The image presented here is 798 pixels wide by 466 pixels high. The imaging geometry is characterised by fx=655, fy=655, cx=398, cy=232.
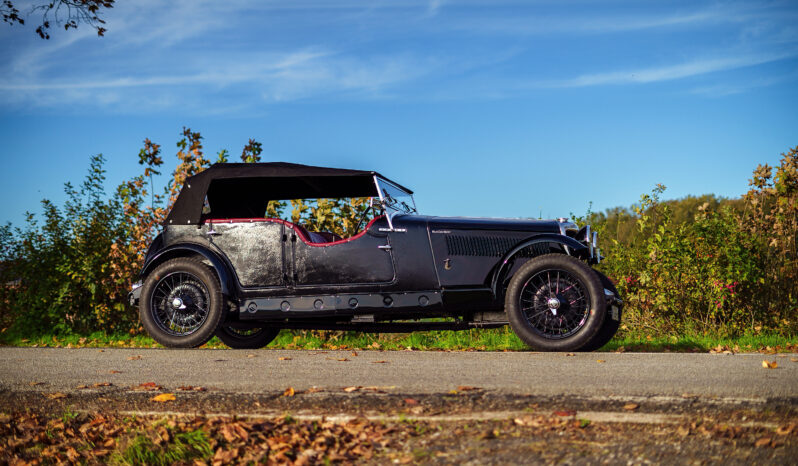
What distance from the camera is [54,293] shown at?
998cm

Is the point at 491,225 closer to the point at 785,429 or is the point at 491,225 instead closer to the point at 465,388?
the point at 465,388

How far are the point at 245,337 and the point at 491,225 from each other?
10.8 ft

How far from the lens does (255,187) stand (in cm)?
774

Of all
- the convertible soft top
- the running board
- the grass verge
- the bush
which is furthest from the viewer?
the bush

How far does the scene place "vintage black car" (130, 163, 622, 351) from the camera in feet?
19.9

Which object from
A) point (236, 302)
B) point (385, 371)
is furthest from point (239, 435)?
point (236, 302)

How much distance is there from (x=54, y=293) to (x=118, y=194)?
178 centimetres

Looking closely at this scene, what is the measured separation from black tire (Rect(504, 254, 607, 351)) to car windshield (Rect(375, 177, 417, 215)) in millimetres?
1522

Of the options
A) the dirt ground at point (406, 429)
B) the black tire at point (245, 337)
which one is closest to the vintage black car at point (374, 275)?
the black tire at point (245, 337)

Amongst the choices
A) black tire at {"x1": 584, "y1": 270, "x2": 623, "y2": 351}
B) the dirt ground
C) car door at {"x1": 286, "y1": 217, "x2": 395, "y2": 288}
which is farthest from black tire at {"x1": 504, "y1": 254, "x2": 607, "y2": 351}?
the dirt ground

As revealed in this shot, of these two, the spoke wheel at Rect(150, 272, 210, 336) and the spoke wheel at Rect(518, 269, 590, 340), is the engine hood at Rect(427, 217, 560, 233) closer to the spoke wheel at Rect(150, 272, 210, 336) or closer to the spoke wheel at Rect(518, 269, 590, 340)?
the spoke wheel at Rect(518, 269, 590, 340)

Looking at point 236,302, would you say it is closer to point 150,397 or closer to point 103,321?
point 150,397

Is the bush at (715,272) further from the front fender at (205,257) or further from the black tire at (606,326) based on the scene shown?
the front fender at (205,257)

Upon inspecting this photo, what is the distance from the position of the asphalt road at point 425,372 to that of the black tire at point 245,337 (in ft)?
3.21
